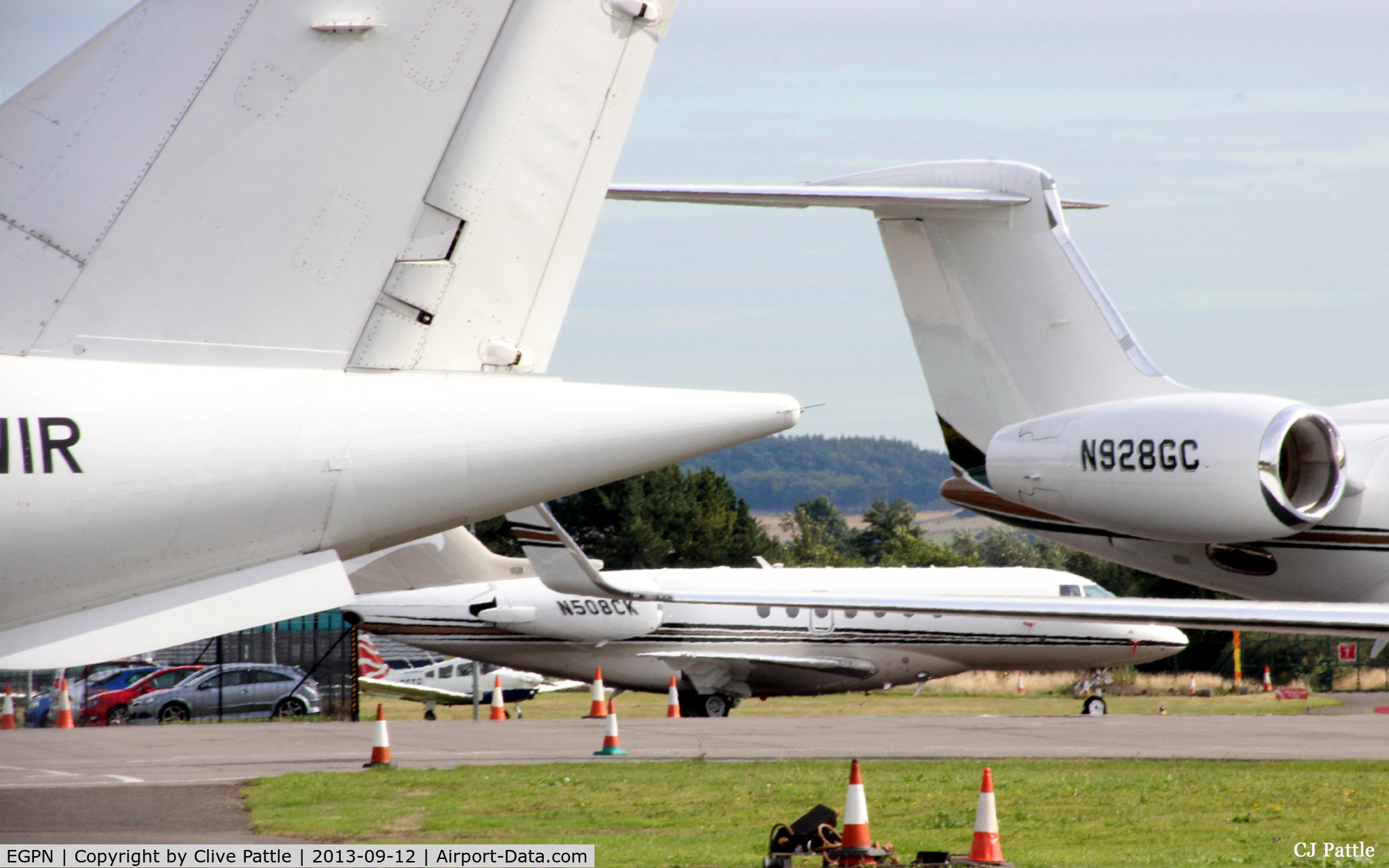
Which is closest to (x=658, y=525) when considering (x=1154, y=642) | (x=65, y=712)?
(x=1154, y=642)

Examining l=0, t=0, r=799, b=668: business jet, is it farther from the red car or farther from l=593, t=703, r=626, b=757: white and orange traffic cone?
the red car

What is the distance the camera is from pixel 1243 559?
13.2 metres

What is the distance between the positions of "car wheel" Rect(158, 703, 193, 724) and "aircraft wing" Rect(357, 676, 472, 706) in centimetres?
1400

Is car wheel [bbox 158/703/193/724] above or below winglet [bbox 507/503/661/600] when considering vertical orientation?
below

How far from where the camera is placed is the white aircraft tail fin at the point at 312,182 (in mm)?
5316

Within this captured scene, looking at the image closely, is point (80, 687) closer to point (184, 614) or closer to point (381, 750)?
point (381, 750)

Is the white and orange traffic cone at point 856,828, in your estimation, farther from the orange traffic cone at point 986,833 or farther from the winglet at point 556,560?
the winglet at point 556,560

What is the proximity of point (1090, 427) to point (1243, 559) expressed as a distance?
6.46 feet

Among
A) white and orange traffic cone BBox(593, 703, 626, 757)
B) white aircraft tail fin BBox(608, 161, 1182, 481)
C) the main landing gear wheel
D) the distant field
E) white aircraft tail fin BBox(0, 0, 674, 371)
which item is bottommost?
the distant field

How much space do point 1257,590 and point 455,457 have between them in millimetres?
10143

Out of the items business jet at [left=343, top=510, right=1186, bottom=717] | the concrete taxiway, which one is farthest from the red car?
the concrete taxiway

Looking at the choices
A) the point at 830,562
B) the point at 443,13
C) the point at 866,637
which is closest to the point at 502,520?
the point at 830,562

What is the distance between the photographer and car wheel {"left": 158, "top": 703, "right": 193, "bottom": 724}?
23438mm

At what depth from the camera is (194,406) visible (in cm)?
516
